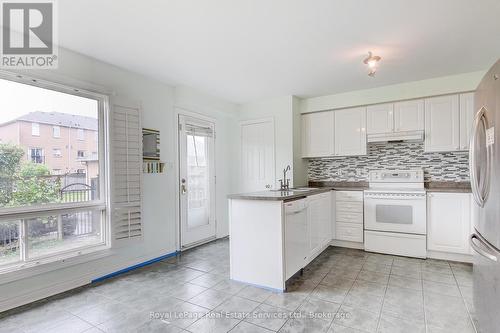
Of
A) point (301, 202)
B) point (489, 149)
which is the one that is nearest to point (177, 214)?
point (301, 202)

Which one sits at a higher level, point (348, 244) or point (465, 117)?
point (465, 117)

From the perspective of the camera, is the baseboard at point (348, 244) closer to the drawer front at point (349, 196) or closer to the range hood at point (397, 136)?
the drawer front at point (349, 196)

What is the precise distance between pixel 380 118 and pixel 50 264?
4594mm

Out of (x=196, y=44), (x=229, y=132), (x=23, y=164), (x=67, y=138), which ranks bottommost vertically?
(x=23, y=164)

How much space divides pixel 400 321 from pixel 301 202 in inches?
54.3

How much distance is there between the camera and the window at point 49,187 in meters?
2.38

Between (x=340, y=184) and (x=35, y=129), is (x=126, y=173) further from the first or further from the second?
(x=340, y=184)

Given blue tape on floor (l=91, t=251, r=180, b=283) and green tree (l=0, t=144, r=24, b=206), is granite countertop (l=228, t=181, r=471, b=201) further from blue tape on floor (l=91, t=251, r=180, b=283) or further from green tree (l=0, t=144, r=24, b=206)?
green tree (l=0, t=144, r=24, b=206)

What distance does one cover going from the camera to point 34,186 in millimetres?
2529

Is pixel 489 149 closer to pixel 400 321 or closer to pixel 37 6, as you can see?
pixel 400 321

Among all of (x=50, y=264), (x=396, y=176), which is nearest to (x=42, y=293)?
(x=50, y=264)

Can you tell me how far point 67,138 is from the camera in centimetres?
282

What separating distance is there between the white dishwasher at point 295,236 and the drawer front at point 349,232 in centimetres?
128

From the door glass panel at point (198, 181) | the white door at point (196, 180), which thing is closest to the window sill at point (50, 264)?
the white door at point (196, 180)
